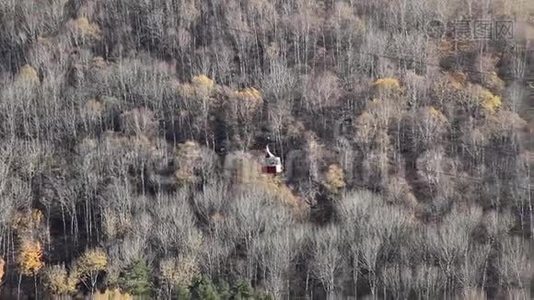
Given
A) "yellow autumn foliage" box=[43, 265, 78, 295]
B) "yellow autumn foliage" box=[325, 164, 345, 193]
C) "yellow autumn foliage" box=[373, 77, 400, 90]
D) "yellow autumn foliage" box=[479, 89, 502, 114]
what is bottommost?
"yellow autumn foliage" box=[43, 265, 78, 295]

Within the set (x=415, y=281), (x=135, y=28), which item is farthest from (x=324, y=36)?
(x=415, y=281)

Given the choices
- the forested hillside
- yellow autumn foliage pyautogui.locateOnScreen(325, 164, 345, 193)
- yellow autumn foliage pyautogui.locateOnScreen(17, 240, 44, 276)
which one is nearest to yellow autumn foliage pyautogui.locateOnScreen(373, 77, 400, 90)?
the forested hillside

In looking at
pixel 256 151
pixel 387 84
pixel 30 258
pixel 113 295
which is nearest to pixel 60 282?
pixel 30 258

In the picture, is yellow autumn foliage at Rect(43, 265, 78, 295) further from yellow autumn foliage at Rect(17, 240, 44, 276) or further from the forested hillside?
yellow autumn foliage at Rect(17, 240, 44, 276)

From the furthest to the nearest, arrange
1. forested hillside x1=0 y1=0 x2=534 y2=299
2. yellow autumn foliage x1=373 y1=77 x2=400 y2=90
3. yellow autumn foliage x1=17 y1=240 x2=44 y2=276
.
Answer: yellow autumn foliage x1=373 y1=77 x2=400 y2=90, yellow autumn foliage x1=17 y1=240 x2=44 y2=276, forested hillside x1=0 y1=0 x2=534 y2=299

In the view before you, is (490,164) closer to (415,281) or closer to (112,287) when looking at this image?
(415,281)

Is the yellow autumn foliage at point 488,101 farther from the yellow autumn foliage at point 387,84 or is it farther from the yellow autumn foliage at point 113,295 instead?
the yellow autumn foliage at point 113,295
